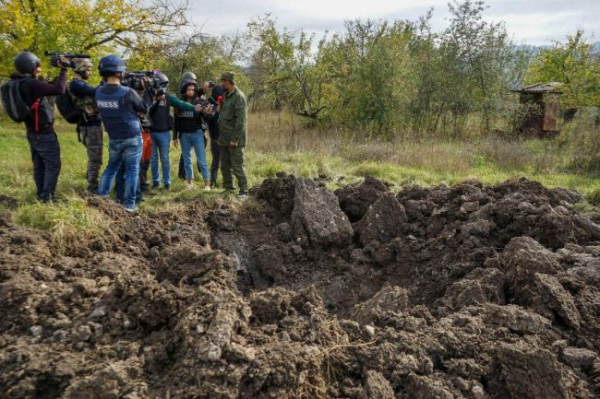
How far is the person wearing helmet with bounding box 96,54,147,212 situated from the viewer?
575 cm

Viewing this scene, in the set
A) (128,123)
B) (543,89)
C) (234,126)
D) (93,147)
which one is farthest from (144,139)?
(543,89)

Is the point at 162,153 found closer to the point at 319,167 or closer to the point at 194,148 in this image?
the point at 194,148

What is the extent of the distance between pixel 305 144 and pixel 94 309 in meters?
9.76

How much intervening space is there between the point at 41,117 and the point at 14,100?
36 centimetres

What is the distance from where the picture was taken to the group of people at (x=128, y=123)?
575cm

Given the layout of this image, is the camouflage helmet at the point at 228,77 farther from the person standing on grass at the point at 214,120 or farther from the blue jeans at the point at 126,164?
the blue jeans at the point at 126,164

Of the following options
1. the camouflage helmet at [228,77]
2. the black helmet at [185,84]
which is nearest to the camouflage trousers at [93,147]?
the black helmet at [185,84]

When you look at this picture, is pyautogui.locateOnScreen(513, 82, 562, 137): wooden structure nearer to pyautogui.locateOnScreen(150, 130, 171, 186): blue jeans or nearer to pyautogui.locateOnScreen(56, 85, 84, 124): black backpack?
pyautogui.locateOnScreen(150, 130, 171, 186): blue jeans

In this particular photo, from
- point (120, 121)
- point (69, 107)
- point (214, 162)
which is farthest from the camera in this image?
point (214, 162)

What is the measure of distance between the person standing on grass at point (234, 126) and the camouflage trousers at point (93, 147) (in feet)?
5.99

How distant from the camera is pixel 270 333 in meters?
2.97

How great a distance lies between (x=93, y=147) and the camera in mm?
6625

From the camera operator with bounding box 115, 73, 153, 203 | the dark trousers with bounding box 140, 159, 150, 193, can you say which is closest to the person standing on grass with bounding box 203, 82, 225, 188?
the camera operator with bounding box 115, 73, 153, 203

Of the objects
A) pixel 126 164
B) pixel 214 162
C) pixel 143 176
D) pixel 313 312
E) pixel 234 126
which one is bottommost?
pixel 313 312
